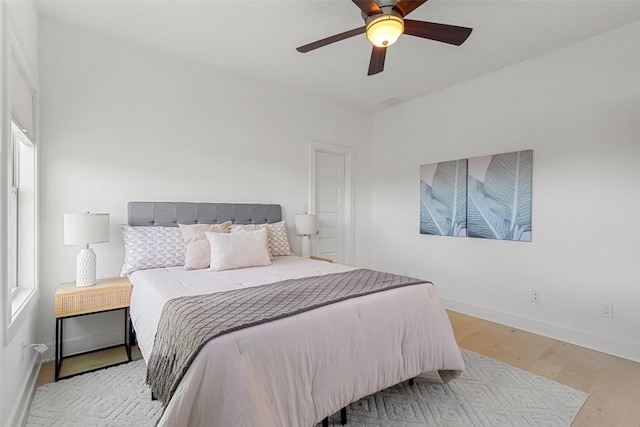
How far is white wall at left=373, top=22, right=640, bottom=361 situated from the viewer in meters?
2.68

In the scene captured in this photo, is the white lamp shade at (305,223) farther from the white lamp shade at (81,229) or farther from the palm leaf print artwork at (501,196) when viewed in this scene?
the white lamp shade at (81,229)

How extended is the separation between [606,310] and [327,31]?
11.3 feet

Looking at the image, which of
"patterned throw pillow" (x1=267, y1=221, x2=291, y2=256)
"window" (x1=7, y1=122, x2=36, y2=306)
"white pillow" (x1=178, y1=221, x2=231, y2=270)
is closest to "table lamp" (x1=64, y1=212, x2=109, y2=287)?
"window" (x1=7, y1=122, x2=36, y2=306)

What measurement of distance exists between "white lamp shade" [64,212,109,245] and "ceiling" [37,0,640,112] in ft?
5.34

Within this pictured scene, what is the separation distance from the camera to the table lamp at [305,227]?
390 cm

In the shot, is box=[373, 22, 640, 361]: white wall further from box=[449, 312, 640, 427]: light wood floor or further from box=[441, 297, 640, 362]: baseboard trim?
box=[449, 312, 640, 427]: light wood floor

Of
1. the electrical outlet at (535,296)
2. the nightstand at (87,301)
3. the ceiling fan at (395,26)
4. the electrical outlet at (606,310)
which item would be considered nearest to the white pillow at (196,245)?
the nightstand at (87,301)

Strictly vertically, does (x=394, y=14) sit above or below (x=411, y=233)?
above

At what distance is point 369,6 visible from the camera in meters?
1.95

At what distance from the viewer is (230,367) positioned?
4.11ft

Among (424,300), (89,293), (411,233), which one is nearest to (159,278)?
(89,293)

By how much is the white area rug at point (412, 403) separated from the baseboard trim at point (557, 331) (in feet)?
3.17

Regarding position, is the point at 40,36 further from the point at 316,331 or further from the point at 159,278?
the point at 316,331

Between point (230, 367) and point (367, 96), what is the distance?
12.6 feet
